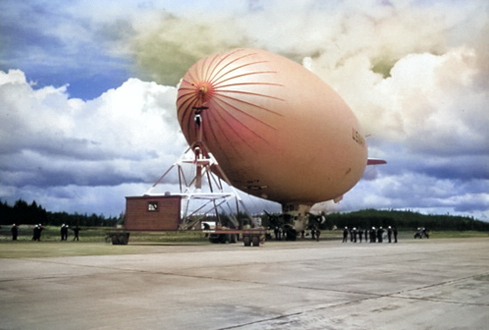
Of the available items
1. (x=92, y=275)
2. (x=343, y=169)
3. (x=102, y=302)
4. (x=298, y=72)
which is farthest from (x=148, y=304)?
(x=343, y=169)

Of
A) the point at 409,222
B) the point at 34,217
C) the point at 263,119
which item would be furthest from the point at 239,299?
the point at 409,222

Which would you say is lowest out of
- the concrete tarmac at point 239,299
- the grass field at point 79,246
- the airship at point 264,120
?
the grass field at point 79,246

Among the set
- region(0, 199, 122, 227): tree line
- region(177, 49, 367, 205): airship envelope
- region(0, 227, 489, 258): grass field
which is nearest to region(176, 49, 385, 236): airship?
region(177, 49, 367, 205): airship envelope

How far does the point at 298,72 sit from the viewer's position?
3297cm

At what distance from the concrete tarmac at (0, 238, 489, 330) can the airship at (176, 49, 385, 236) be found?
18.0m

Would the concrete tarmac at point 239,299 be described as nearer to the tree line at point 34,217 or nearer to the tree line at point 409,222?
the tree line at point 34,217

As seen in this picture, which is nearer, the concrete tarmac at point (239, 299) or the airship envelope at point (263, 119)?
the concrete tarmac at point (239, 299)

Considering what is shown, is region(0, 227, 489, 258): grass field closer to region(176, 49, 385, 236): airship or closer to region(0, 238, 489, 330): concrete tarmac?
region(176, 49, 385, 236): airship

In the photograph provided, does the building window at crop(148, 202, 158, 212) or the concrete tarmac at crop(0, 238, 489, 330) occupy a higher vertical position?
the building window at crop(148, 202, 158, 212)

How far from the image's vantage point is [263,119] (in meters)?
29.9

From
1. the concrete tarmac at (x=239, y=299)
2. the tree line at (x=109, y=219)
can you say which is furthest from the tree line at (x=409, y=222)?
the concrete tarmac at (x=239, y=299)

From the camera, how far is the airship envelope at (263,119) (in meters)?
29.8

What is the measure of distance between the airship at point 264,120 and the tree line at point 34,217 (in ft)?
138

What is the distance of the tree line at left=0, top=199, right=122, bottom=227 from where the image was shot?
79875 mm
